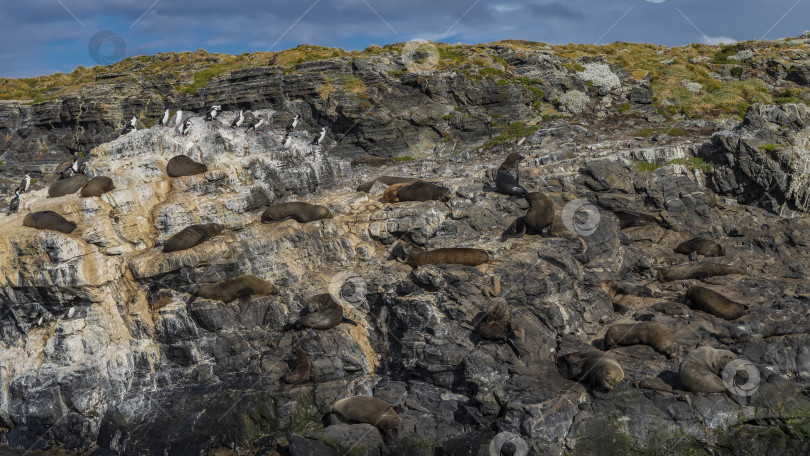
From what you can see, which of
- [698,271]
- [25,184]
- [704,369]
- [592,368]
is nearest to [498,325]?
[592,368]

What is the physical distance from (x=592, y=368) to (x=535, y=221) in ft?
17.8

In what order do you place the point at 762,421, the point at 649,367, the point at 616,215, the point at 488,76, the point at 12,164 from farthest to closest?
the point at 488,76 < the point at 12,164 < the point at 616,215 < the point at 649,367 < the point at 762,421

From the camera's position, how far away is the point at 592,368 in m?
11.1

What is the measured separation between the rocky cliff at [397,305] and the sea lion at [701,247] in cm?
36

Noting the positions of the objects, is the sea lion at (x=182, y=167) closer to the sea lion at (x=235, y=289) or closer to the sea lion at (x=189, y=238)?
the sea lion at (x=189, y=238)

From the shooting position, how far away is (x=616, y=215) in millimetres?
17844

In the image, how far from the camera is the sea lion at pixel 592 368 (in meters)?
10.7

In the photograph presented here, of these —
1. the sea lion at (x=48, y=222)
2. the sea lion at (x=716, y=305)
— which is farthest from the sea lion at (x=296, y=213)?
the sea lion at (x=716, y=305)

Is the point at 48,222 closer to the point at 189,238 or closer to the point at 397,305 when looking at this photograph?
the point at 189,238

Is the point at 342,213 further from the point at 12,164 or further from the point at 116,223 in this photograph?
the point at 12,164

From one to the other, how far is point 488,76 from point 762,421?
20234 millimetres

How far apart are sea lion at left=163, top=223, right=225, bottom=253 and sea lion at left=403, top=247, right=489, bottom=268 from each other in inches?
212

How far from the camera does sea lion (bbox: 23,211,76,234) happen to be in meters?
14.5

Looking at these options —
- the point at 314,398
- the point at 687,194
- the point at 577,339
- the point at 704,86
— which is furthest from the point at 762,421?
the point at 704,86
